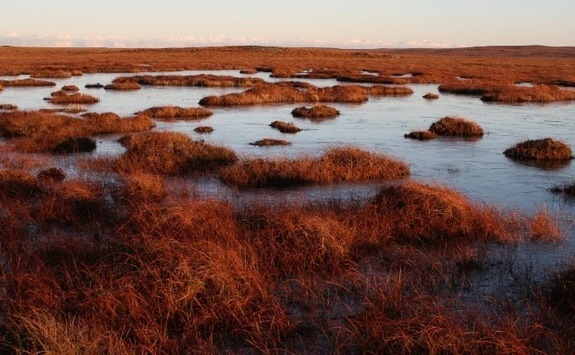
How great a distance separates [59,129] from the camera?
25.3 meters

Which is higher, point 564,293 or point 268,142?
point 564,293

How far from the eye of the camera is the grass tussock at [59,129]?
22875 mm

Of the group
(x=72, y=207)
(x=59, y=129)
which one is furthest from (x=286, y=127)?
(x=72, y=207)

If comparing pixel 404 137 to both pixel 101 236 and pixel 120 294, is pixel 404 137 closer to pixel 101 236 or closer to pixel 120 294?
pixel 101 236

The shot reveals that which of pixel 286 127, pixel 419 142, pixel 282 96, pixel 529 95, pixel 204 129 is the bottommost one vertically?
pixel 419 142

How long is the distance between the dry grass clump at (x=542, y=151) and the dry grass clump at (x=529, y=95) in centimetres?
2240

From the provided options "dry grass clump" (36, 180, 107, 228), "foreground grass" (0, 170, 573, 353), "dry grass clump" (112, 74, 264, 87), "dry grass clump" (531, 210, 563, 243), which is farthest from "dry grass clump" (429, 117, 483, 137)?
"dry grass clump" (112, 74, 264, 87)

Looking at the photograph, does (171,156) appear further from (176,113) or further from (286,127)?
(176,113)

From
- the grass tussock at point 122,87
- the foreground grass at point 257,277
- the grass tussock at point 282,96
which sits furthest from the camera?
the grass tussock at point 122,87

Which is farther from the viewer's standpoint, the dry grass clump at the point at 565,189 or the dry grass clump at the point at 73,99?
the dry grass clump at the point at 73,99

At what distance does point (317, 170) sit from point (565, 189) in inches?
281

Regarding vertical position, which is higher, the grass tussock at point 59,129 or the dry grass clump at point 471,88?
the dry grass clump at point 471,88

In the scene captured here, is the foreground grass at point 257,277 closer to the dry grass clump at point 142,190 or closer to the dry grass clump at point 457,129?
the dry grass clump at point 142,190

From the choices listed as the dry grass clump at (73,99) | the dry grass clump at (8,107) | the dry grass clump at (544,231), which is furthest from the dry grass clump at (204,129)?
the dry grass clump at (544,231)
